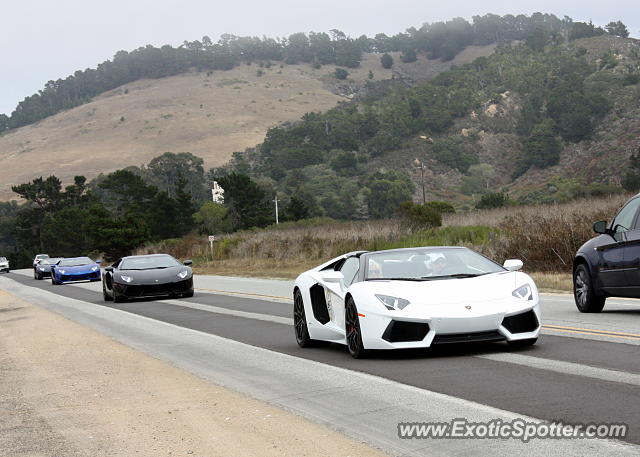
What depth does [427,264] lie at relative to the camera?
11.2 metres

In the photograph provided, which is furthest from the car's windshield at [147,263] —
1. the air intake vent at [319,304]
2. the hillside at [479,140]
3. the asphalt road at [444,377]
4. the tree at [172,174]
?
the tree at [172,174]

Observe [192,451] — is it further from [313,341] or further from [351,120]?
[351,120]

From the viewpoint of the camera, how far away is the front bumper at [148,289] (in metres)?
26.2

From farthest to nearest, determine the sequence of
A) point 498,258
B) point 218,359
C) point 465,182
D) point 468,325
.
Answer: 1. point 465,182
2. point 498,258
3. point 218,359
4. point 468,325

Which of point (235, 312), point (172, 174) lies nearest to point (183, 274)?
point (235, 312)

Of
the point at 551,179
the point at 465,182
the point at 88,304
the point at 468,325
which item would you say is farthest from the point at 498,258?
the point at 465,182

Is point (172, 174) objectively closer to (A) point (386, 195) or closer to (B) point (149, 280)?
(A) point (386, 195)

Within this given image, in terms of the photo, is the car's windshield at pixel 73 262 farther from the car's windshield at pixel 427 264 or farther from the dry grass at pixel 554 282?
the car's windshield at pixel 427 264

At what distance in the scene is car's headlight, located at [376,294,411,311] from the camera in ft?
33.7

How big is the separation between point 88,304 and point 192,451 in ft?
68.5

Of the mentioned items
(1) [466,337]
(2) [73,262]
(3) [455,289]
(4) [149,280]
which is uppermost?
(3) [455,289]

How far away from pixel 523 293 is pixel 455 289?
769 mm

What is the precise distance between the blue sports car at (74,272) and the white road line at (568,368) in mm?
35391

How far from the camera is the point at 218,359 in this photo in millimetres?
12203
